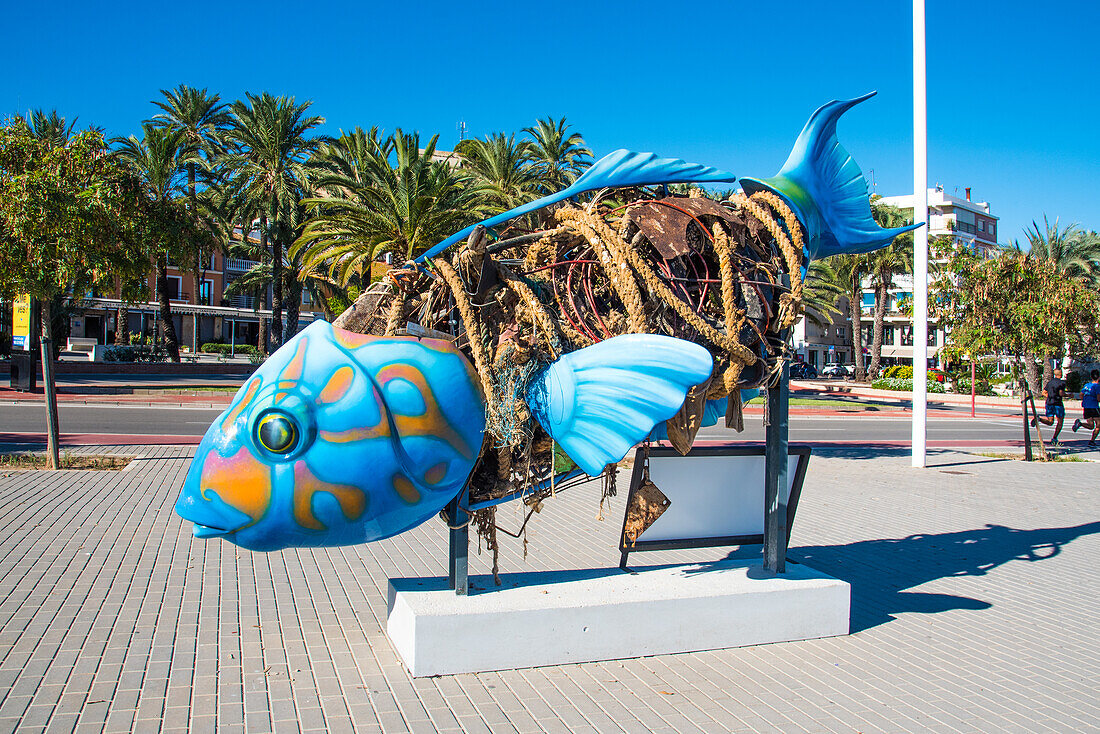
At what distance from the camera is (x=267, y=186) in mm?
26922

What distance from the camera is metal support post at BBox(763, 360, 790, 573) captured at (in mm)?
4594

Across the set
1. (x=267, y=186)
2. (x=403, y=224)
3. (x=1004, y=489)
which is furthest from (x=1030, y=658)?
(x=267, y=186)

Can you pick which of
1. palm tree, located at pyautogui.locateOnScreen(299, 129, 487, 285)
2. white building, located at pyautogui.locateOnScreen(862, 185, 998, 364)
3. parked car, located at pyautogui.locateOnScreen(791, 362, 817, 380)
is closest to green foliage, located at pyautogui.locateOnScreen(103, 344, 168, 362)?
palm tree, located at pyautogui.locateOnScreen(299, 129, 487, 285)

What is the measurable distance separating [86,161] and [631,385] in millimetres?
9237

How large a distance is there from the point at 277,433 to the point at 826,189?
3.34m

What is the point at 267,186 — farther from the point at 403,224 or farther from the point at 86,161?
the point at 86,161

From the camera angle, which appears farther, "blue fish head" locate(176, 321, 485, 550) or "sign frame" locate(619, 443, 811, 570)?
"sign frame" locate(619, 443, 811, 570)

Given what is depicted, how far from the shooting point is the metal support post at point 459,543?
391cm

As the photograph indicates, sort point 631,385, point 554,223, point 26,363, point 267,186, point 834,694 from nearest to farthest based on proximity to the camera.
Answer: point 631,385 → point 834,694 → point 554,223 → point 26,363 → point 267,186

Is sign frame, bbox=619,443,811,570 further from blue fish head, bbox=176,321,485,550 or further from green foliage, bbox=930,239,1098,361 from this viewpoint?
green foliage, bbox=930,239,1098,361

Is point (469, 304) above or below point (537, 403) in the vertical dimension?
above

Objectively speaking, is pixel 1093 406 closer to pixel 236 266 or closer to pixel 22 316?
pixel 22 316

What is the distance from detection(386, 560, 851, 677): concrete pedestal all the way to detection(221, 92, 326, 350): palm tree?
24.4 metres

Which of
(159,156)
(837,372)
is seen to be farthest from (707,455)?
(837,372)
